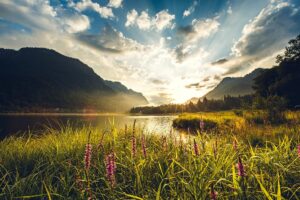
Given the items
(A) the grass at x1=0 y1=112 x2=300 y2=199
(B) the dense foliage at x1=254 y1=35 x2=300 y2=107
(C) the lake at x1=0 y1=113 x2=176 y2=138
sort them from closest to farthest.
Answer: (A) the grass at x1=0 y1=112 x2=300 y2=199
(C) the lake at x1=0 y1=113 x2=176 y2=138
(B) the dense foliage at x1=254 y1=35 x2=300 y2=107

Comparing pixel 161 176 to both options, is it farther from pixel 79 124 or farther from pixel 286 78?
pixel 286 78

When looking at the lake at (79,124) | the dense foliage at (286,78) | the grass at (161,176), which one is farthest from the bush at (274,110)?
the dense foliage at (286,78)

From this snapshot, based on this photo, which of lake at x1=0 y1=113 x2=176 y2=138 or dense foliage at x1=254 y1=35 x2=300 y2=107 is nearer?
lake at x1=0 y1=113 x2=176 y2=138

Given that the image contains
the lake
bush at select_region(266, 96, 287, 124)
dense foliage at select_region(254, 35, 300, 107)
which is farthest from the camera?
dense foliage at select_region(254, 35, 300, 107)

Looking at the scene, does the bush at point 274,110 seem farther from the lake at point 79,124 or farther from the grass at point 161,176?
the grass at point 161,176

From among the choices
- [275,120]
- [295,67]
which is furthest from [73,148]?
[295,67]

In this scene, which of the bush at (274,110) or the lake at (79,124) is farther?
the bush at (274,110)

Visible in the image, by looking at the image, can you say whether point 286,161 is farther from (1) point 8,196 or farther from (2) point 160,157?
(1) point 8,196

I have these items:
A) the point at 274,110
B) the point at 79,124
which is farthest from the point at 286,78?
the point at 79,124

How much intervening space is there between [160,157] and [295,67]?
5774 cm

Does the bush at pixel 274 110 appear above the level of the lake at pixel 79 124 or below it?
above

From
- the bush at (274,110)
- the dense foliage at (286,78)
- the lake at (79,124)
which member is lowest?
the lake at (79,124)

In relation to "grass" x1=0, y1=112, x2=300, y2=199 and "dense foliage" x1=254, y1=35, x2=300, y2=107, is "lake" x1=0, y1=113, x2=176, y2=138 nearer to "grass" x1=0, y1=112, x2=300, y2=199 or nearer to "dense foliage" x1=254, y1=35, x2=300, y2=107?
"grass" x1=0, y1=112, x2=300, y2=199

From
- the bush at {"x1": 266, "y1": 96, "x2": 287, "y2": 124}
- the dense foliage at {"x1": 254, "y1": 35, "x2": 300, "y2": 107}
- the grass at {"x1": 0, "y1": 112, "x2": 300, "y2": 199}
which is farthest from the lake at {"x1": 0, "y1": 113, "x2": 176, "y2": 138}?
the dense foliage at {"x1": 254, "y1": 35, "x2": 300, "y2": 107}
